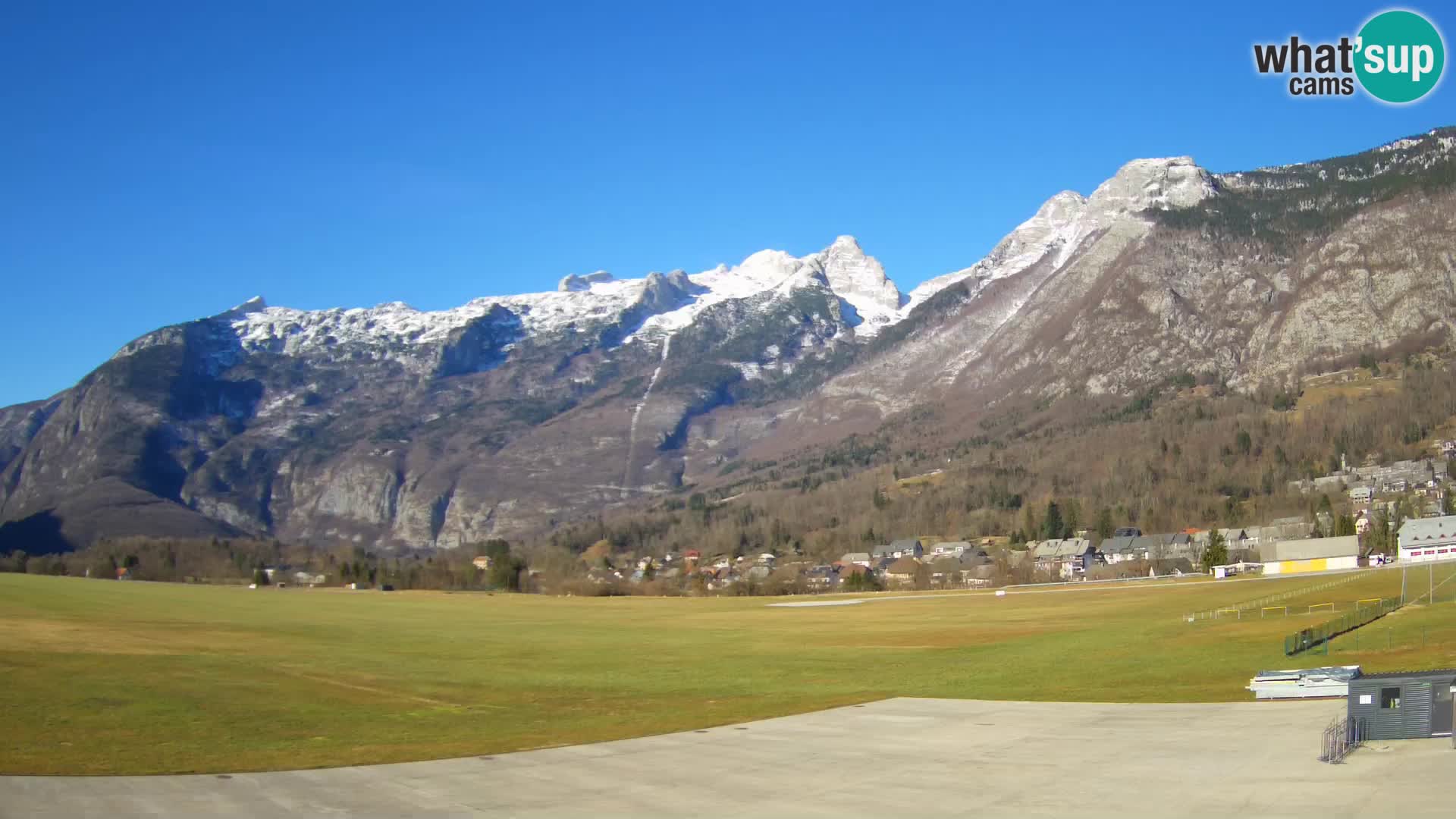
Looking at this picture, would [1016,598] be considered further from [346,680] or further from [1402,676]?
[1402,676]

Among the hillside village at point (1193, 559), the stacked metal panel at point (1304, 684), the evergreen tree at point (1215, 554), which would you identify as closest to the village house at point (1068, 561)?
the hillside village at point (1193, 559)

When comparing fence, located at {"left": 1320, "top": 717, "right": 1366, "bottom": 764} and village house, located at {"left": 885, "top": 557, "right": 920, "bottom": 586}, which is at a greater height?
fence, located at {"left": 1320, "top": 717, "right": 1366, "bottom": 764}

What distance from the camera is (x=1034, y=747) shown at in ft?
113

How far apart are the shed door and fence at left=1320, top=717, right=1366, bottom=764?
171 cm

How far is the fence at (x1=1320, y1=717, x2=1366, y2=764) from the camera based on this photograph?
30078mm

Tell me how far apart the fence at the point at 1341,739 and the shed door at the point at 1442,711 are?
1.71 metres

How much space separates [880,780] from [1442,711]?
598 inches

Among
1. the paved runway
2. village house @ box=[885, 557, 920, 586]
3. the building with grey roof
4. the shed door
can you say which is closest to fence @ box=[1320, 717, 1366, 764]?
the paved runway

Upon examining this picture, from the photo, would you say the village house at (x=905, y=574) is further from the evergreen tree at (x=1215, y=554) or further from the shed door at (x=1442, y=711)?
the shed door at (x=1442, y=711)

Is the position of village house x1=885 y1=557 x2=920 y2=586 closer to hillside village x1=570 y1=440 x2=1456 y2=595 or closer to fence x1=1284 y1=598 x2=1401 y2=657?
hillside village x1=570 y1=440 x2=1456 y2=595

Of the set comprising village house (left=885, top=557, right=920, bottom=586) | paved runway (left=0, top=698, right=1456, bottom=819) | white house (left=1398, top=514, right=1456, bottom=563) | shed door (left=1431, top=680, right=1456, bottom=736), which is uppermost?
white house (left=1398, top=514, right=1456, bottom=563)

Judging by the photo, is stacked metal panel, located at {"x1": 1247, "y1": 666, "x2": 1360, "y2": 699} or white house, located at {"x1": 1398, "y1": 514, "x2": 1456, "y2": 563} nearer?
stacked metal panel, located at {"x1": 1247, "y1": 666, "x2": 1360, "y2": 699}

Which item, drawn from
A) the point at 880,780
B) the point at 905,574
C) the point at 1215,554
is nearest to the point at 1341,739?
the point at 880,780

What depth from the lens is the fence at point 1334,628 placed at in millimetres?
53141
